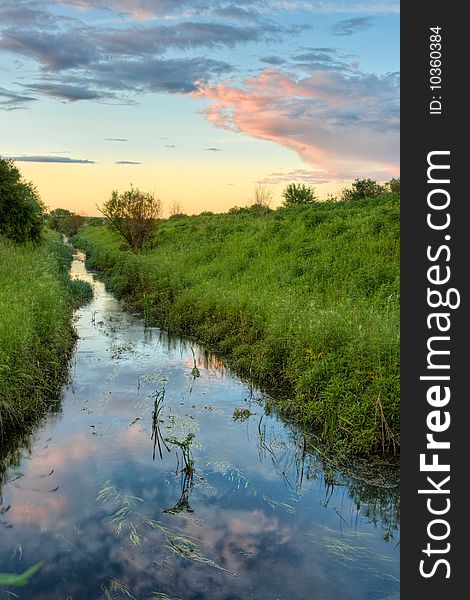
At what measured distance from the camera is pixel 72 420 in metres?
9.29

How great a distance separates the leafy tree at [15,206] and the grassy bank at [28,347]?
9636mm

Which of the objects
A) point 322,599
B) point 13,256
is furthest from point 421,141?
point 13,256

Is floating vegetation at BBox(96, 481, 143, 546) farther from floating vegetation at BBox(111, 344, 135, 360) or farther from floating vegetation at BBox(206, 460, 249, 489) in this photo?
floating vegetation at BBox(111, 344, 135, 360)

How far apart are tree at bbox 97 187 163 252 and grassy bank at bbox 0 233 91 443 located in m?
16.2

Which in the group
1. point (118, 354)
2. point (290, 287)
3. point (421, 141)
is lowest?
point (118, 354)

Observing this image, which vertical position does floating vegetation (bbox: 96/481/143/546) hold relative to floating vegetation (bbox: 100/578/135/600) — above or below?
above

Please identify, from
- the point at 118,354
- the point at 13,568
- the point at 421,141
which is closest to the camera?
the point at 421,141

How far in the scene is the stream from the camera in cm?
541

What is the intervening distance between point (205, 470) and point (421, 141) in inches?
202

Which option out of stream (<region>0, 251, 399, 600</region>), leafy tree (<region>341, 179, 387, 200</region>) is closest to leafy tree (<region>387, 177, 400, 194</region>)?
leafy tree (<region>341, 179, 387, 200</region>)

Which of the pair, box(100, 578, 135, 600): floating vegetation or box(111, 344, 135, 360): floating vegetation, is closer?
box(100, 578, 135, 600): floating vegetation

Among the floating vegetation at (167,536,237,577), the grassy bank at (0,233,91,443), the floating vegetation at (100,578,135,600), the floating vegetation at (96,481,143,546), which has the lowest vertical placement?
the floating vegetation at (100,578,135,600)

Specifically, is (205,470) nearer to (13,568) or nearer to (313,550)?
(313,550)

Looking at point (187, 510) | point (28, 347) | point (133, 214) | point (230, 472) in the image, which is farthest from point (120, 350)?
point (133, 214)
